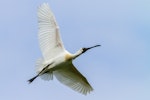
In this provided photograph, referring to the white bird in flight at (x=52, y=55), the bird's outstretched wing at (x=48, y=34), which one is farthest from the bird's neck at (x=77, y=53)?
the bird's outstretched wing at (x=48, y=34)

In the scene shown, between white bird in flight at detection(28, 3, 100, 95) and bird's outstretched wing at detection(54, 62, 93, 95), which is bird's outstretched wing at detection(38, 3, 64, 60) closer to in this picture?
white bird in flight at detection(28, 3, 100, 95)

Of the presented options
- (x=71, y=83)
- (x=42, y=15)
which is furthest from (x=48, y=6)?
(x=71, y=83)

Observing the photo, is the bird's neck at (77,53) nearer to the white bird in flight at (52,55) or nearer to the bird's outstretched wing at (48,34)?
the white bird in flight at (52,55)

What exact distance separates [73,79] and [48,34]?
90.8 inches

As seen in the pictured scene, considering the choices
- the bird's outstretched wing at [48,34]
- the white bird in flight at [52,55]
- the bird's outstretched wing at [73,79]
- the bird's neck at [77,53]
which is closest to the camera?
the white bird in flight at [52,55]

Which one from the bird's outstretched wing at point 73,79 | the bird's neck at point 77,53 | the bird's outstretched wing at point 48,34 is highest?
the bird's outstretched wing at point 48,34

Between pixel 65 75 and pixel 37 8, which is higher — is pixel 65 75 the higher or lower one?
the lower one

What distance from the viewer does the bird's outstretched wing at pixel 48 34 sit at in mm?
46750

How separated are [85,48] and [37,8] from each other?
2.58 metres

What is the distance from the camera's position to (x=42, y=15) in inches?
1844

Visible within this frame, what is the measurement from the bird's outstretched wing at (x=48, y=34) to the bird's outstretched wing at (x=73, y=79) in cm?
94

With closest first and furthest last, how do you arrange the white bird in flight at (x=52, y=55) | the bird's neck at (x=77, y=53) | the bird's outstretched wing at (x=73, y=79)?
the white bird in flight at (x=52, y=55) → the bird's neck at (x=77, y=53) → the bird's outstretched wing at (x=73, y=79)

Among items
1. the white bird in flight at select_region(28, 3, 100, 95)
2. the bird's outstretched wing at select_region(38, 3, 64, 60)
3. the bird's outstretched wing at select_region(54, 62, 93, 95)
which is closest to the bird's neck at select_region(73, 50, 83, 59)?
the white bird in flight at select_region(28, 3, 100, 95)

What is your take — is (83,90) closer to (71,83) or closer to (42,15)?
(71,83)
